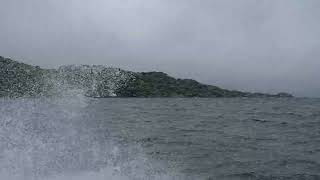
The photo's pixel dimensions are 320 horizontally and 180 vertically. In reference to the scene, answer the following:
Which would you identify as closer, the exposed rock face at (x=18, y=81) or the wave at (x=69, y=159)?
the wave at (x=69, y=159)

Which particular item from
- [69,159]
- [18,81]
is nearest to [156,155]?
[69,159]

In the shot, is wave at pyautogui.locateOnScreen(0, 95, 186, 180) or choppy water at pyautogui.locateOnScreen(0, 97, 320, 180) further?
choppy water at pyautogui.locateOnScreen(0, 97, 320, 180)

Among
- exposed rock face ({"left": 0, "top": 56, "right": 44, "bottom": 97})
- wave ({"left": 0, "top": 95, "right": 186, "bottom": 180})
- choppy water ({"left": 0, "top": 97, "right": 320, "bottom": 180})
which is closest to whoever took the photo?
wave ({"left": 0, "top": 95, "right": 186, "bottom": 180})

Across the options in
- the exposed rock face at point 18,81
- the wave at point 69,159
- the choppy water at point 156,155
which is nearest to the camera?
the wave at point 69,159

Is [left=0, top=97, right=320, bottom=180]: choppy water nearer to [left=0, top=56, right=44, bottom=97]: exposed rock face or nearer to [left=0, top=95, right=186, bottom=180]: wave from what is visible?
[left=0, top=95, right=186, bottom=180]: wave

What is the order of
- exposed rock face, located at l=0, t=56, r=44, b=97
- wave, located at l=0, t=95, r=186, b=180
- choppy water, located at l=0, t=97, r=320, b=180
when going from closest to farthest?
wave, located at l=0, t=95, r=186, b=180, choppy water, located at l=0, t=97, r=320, b=180, exposed rock face, located at l=0, t=56, r=44, b=97

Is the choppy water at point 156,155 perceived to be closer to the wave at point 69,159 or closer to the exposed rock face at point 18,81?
the wave at point 69,159

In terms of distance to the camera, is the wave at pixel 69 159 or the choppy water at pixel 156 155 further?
the choppy water at pixel 156 155

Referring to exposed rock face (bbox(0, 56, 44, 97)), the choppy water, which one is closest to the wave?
the choppy water

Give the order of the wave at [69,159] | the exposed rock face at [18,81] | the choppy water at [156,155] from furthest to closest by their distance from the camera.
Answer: the exposed rock face at [18,81]
the choppy water at [156,155]
the wave at [69,159]

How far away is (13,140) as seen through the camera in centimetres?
1853

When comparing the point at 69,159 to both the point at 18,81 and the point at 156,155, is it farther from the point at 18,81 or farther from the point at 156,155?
the point at 18,81

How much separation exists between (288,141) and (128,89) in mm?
164505

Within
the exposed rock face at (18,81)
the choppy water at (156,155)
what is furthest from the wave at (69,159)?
the exposed rock face at (18,81)
